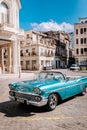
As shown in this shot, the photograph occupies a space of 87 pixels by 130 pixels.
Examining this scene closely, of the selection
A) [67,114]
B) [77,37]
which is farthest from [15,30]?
[77,37]

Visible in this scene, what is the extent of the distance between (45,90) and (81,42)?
158 feet

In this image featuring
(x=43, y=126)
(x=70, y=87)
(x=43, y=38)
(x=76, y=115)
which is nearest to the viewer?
(x=43, y=126)

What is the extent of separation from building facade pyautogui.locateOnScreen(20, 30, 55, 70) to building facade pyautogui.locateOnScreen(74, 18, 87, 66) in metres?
9.84

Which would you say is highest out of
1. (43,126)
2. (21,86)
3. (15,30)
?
(15,30)

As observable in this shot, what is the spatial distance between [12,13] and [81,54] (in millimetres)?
32864

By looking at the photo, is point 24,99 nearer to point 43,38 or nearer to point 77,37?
point 43,38

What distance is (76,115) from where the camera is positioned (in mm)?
5488

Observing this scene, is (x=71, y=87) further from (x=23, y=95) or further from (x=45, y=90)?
(x=23, y=95)

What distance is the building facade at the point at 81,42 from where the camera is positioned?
168 ft

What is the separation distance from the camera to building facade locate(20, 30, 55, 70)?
141 feet

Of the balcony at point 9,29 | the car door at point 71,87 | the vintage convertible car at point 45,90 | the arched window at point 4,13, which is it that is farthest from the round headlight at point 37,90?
the arched window at point 4,13

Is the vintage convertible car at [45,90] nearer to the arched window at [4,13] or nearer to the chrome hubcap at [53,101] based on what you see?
the chrome hubcap at [53,101]

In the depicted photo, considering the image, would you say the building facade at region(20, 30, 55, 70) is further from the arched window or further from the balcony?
the arched window

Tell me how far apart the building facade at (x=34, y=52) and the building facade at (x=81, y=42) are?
9844 millimetres
